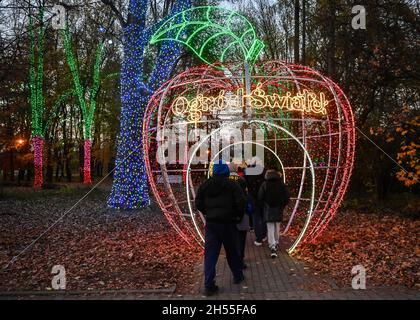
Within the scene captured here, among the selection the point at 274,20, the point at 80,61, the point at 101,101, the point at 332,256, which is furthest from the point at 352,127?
the point at 101,101

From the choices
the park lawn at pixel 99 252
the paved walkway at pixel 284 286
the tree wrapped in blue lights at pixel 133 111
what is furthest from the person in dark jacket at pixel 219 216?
the tree wrapped in blue lights at pixel 133 111

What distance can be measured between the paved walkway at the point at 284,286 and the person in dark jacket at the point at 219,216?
0.40m

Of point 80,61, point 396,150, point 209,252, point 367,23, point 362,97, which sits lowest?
point 209,252

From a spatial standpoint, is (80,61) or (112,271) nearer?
(112,271)

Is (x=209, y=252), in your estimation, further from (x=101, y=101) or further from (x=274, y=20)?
(x=101, y=101)

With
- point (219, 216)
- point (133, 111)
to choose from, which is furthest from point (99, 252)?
point (133, 111)

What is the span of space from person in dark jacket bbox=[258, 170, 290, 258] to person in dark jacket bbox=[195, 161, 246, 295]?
195 centimetres

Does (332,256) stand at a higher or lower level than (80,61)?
lower

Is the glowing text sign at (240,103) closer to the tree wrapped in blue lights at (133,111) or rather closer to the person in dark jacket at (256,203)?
the person in dark jacket at (256,203)

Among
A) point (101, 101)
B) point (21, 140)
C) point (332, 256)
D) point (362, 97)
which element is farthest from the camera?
point (101, 101)

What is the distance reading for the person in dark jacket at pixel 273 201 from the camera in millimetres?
7738

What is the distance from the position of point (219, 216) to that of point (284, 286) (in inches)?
52.9
